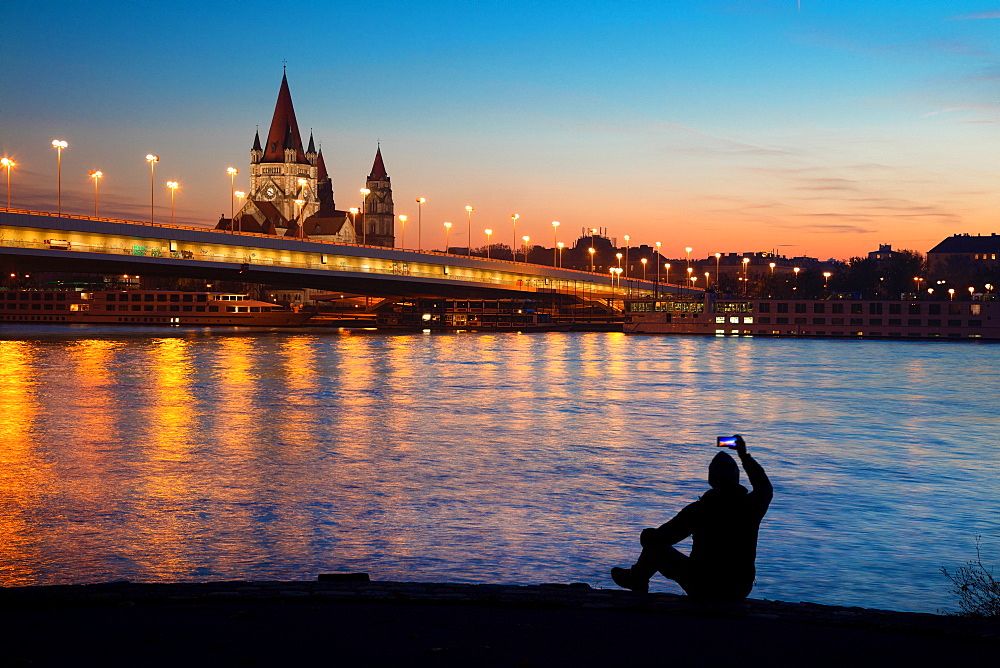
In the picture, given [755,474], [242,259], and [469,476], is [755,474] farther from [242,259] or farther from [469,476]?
[242,259]

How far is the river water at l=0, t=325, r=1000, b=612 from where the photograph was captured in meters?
12.8

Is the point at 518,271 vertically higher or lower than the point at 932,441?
higher

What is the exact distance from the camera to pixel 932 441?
1113 inches

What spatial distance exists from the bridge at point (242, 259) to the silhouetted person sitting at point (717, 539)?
75414 millimetres

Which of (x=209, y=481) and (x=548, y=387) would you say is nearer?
(x=209, y=481)

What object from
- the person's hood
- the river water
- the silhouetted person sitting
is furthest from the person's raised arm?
the river water

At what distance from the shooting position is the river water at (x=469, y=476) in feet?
42.1

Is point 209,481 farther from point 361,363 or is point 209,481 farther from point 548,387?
point 361,363

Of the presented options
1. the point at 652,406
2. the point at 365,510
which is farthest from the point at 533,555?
the point at 652,406

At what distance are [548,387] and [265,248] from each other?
5172cm

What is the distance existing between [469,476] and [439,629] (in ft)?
43.9

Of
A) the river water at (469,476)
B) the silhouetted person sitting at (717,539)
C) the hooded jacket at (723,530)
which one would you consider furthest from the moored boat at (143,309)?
the hooded jacket at (723,530)

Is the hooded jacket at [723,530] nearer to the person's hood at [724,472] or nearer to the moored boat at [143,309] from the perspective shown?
the person's hood at [724,472]

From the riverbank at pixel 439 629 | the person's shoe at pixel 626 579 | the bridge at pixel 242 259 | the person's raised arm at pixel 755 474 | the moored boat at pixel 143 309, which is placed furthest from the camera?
the moored boat at pixel 143 309
